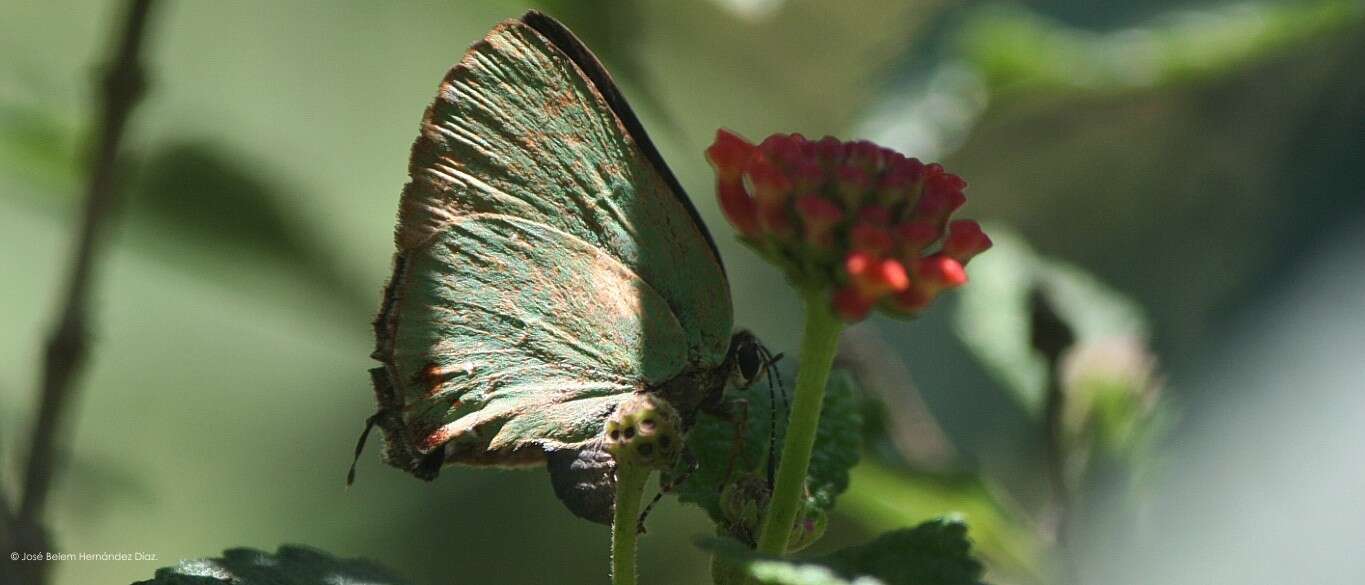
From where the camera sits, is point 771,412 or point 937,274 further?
point 771,412

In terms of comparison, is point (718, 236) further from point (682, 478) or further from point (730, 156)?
point (730, 156)

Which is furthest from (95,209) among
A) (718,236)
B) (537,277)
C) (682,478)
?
(718,236)

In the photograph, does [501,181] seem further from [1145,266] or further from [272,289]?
[1145,266]

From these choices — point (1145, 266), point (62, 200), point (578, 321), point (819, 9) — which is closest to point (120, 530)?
point (62, 200)

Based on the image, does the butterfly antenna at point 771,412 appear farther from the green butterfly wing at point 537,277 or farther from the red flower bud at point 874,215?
the red flower bud at point 874,215

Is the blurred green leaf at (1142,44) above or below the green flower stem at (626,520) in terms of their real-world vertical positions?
above

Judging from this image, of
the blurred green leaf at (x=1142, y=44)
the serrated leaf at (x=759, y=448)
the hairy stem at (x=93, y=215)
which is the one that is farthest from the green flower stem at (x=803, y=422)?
the blurred green leaf at (x=1142, y=44)
